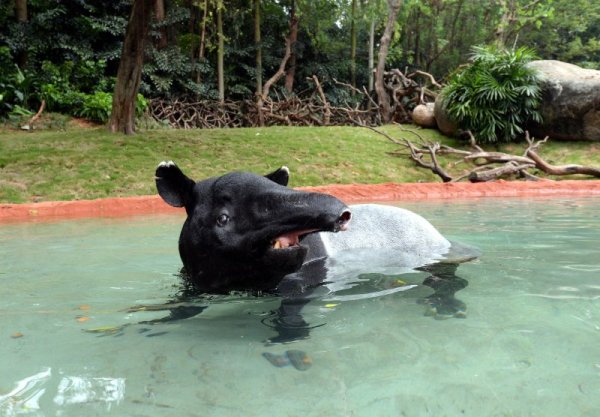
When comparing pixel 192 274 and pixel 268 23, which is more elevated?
pixel 268 23

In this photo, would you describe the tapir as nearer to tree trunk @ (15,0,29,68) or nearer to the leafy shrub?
the leafy shrub

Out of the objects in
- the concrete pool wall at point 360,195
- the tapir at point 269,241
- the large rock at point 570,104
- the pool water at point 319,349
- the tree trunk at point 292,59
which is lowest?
the concrete pool wall at point 360,195

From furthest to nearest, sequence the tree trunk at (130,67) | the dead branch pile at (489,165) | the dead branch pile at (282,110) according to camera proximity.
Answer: the dead branch pile at (282,110) → the dead branch pile at (489,165) → the tree trunk at (130,67)

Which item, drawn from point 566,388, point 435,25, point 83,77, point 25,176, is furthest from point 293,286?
point 435,25

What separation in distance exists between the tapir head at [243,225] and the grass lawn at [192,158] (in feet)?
25.3

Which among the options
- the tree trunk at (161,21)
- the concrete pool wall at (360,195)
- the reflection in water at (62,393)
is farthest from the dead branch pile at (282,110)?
the reflection in water at (62,393)

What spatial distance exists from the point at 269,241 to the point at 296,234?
5.3 inches

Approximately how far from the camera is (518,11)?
2048 centimetres

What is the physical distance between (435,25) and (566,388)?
30.7 metres

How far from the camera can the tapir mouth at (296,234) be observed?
2.23m

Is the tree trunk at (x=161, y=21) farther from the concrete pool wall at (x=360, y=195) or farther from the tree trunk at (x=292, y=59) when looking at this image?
the concrete pool wall at (x=360, y=195)

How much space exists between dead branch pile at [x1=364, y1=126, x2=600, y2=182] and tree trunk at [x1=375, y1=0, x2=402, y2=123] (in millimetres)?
5519

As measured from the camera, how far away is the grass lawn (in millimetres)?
10344

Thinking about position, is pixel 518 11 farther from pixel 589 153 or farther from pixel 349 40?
pixel 349 40
